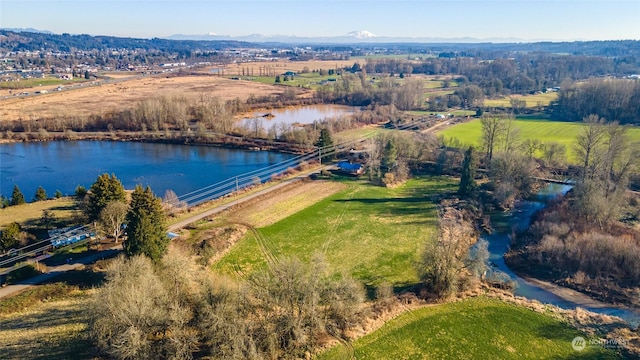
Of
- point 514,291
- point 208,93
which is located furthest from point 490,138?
point 208,93

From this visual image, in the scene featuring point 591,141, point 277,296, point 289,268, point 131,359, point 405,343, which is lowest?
point 405,343

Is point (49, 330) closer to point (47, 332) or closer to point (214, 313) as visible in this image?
point (47, 332)

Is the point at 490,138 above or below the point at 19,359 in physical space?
above

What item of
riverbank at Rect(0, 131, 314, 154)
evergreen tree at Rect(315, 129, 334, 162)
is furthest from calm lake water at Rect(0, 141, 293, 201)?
evergreen tree at Rect(315, 129, 334, 162)

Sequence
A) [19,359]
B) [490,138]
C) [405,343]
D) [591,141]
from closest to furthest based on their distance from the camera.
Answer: [19,359] → [405,343] → [591,141] → [490,138]

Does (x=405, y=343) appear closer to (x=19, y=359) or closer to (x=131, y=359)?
(x=131, y=359)

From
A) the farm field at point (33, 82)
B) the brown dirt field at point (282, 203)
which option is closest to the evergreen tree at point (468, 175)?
the brown dirt field at point (282, 203)
